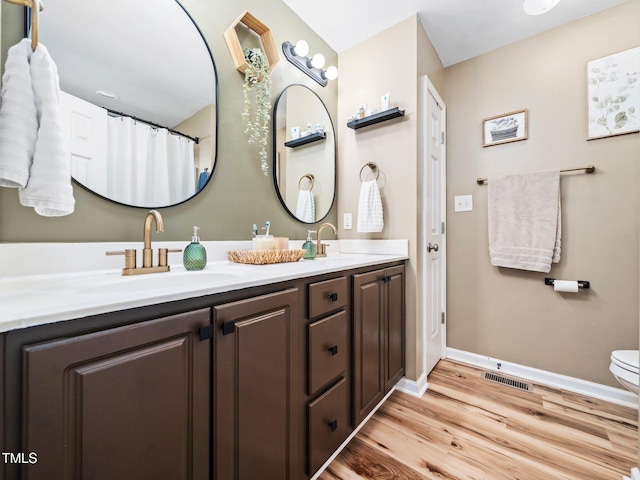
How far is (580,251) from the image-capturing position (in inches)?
67.7

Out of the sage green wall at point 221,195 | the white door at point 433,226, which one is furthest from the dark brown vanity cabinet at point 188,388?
the white door at point 433,226

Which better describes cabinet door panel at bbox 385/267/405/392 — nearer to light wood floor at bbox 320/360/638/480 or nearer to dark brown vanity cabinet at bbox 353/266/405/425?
dark brown vanity cabinet at bbox 353/266/405/425

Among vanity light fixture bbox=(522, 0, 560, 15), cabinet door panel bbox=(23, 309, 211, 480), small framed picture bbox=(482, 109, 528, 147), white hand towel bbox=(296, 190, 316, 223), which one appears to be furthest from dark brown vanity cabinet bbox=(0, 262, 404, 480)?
vanity light fixture bbox=(522, 0, 560, 15)

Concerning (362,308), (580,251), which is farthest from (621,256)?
(362,308)

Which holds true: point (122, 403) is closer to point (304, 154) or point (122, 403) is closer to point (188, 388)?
point (188, 388)

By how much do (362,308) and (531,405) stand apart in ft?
4.27

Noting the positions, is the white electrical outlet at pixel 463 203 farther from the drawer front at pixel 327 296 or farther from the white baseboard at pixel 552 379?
the drawer front at pixel 327 296

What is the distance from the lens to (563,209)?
177 cm

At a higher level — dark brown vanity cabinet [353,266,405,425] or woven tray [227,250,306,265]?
woven tray [227,250,306,265]

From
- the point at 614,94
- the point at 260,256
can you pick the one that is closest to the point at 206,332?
the point at 260,256

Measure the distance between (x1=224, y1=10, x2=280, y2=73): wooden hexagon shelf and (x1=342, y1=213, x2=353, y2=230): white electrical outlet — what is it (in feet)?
3.59

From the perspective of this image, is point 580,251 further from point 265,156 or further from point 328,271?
point 265,156

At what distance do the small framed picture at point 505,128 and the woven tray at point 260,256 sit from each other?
182cm

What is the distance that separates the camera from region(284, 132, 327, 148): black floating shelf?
172 cm
